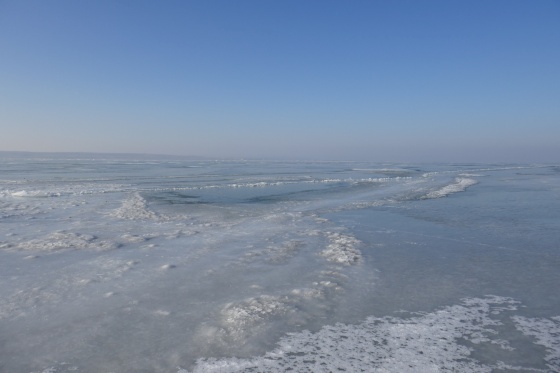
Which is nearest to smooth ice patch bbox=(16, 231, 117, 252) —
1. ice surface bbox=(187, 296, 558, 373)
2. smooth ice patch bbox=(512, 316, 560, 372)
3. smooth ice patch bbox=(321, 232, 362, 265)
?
smooth ice patch bbox=(321, 232, 362, 265)

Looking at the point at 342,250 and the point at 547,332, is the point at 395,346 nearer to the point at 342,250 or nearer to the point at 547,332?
the point at 547,332

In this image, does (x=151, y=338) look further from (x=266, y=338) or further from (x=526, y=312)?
(x=526, y=312)

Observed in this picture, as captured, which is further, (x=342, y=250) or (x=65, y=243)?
(x=65, y=243)

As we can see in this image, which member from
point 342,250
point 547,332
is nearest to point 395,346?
point 547,332

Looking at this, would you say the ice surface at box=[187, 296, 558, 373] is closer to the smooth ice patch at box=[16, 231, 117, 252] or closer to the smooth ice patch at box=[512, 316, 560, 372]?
the smooth ice patch at box=[512, 316, 560, 372]

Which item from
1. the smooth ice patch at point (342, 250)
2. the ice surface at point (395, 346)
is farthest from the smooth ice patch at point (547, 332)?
the smooth ice patch at point (342, 250)

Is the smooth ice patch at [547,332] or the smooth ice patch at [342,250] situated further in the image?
the smooth ice patch at [342,250]

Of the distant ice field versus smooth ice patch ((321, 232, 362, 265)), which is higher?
smooth ice patch ((321, 232, 362, 265))

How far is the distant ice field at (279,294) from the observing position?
9.70ft

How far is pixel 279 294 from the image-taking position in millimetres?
4203

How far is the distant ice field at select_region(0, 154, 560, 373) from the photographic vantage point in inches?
116

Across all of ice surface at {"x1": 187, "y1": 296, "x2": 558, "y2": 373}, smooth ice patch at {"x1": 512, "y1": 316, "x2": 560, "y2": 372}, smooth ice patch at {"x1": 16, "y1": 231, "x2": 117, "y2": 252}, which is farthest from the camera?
smooth ice patch at {"x1": 16, "y1": 231, "x2": 117, "y2": 252}

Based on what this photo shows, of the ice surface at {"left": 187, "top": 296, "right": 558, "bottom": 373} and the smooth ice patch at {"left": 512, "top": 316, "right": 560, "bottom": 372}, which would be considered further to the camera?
the smooth ice patch at {"left": 512, "top": 316, "right": 560, "bottom": 372}

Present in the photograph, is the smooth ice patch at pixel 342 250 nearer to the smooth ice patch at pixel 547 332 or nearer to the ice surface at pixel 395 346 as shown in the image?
the ice surface at pixel 395 346
